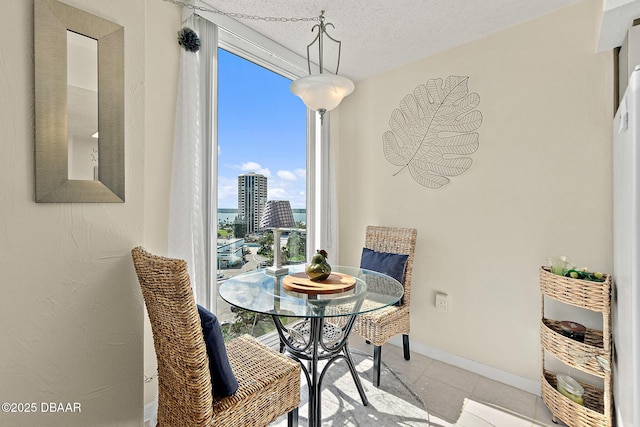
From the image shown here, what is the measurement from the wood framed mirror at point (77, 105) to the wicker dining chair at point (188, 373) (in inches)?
13.4

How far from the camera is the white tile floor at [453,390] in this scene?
1.89 m

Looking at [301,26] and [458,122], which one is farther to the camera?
[458,122]

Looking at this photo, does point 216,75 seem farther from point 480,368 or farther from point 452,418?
point 480,368

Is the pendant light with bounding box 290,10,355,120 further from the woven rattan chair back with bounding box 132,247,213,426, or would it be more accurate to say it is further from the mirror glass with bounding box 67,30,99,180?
the woven rattan chair back with bounding box 132,247,213,426

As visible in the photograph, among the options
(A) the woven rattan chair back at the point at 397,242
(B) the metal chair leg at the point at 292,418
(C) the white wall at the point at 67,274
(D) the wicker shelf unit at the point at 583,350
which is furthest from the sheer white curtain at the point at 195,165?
(D) the wicker shelf unit at the point at 583,350

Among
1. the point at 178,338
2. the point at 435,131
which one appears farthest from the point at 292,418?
the point at 435,131

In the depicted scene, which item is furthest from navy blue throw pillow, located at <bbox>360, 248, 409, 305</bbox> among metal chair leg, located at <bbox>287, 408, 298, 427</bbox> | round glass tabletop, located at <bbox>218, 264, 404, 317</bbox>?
metal chair leg, located at <bbox>287, 408, 298, 427</bbox>

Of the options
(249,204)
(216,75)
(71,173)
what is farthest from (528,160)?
(71,173)

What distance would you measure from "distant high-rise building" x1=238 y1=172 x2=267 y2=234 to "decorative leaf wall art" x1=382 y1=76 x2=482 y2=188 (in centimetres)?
128

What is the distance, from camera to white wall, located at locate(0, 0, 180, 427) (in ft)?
3.28

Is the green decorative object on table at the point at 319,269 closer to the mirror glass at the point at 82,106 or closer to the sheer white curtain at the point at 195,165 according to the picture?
the sheer white curtain at the point at 195,165

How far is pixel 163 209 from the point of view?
1.83 metres

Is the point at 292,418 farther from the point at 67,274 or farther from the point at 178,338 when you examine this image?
the point at 67,274

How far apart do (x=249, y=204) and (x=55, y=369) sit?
1.57 meters
